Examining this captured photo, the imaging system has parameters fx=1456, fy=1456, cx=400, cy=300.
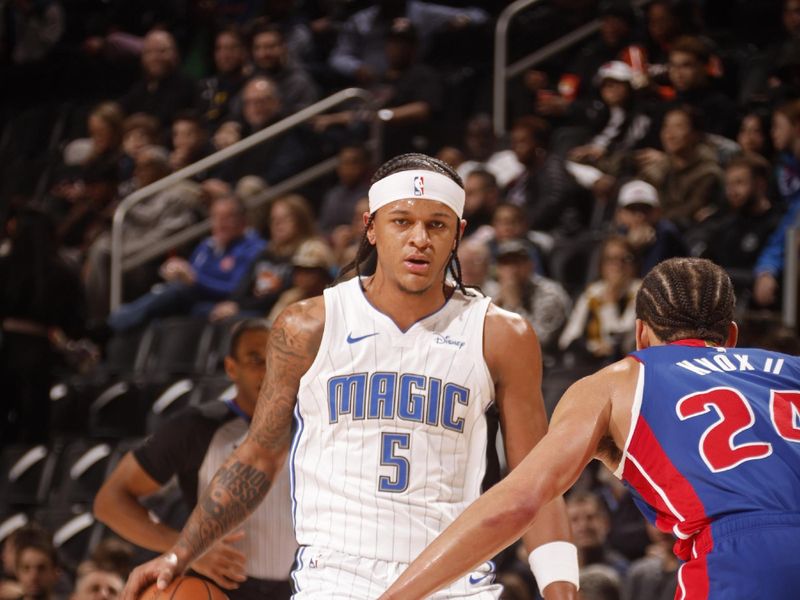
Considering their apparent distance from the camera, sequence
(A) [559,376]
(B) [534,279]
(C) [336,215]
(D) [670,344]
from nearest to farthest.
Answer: (D) [670,344] < (A) [559,376] < (B) [534,279] < (C) [336,215]

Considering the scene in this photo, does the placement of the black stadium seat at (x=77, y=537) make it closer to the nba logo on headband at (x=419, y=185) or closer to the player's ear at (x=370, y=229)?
the player's ear at (x=370, y=229)

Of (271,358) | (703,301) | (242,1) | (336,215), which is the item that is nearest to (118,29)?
(242,1)

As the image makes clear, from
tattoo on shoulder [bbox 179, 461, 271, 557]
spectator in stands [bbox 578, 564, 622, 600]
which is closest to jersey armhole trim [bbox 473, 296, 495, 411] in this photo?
tattoo on shoulder [bbox 179, 461, 271, 557]

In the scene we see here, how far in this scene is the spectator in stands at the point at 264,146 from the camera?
1094cm

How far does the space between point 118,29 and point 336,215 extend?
4820mm

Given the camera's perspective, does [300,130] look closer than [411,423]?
No

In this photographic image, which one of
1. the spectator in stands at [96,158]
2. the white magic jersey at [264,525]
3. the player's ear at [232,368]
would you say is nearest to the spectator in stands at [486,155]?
the spectator in stands at [96,158]

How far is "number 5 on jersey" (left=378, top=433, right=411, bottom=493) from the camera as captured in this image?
3893 millimetres

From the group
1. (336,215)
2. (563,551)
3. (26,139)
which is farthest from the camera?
(26,139)

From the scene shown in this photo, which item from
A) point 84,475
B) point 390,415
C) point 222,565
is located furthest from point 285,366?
point 84,475

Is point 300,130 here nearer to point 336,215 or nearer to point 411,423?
point 336,215

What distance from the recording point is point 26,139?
13297mm

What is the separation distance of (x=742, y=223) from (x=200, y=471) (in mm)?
4237

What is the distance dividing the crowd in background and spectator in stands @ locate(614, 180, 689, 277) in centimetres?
2
